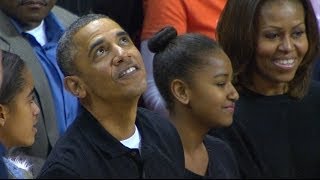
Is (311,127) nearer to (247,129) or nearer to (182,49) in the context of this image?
(247,129)

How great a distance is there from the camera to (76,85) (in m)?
2.61

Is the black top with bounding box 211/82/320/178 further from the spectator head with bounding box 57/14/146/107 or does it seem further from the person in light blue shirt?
the person in light blue shirt

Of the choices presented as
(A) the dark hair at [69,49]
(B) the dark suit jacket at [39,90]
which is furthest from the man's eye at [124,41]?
(B) the dark suit jacket at [39,90]

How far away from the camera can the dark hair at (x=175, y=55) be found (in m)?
2.77

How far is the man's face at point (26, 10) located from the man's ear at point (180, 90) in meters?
0.84

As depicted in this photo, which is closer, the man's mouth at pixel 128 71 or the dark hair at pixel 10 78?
the man's mouth at pixel 128 71

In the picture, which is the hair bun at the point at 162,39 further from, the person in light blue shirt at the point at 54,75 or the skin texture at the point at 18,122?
the person in light blue shirt at the point at 54,75

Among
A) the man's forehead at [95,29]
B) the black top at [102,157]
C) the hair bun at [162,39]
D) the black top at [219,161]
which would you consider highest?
the man's forehead at [95,29]

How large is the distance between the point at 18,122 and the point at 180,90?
20.9 inches

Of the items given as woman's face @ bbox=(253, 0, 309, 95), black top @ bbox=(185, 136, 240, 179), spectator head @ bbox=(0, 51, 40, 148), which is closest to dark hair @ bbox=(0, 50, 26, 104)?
spectator head @ bbox=(0, 51, 40, 148)

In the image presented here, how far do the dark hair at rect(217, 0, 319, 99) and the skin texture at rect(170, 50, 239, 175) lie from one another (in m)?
0.20

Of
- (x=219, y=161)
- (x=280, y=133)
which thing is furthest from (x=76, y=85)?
(x=280, y=133)

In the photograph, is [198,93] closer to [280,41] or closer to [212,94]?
[212,94]

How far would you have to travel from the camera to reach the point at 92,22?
8.66 ft
